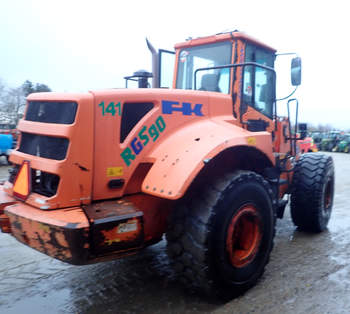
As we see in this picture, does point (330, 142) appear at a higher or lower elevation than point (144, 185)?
lower

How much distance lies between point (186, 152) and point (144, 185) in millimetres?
447

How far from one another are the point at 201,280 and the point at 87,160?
4.46 feet

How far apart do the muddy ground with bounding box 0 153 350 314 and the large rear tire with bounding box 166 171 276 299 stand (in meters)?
0.22

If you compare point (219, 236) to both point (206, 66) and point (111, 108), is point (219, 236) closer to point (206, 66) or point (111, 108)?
point (111, 108)

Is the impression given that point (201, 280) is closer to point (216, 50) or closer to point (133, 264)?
point (133, 264)

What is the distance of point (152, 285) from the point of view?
358cm

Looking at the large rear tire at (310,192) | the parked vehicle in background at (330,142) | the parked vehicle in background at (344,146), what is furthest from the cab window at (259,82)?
the parked vehicle in background at (330,142)

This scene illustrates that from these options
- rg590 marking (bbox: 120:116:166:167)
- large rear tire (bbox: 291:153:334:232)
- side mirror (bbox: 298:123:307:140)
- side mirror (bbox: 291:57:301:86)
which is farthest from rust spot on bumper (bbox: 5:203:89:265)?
side mirror (bbox: 298:123:307:140)

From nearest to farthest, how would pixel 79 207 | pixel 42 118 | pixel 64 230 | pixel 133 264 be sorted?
pixel 64 230
pixel 79 207
pixel 42 118
pixel 133 264

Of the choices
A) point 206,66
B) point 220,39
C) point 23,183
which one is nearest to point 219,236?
point 23,183

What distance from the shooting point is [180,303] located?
3201mm

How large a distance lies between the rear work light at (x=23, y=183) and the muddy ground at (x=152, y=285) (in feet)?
3.26

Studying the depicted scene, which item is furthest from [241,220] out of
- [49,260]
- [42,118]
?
[49,260]

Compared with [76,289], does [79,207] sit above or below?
above
